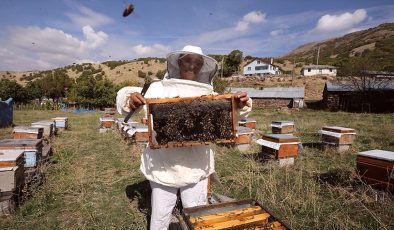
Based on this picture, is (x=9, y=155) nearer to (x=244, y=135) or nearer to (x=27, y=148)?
(x=27, y=148)

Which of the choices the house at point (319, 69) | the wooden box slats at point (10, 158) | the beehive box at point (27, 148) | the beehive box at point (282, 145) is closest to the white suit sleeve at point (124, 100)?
the wooden box slats at point (10, 158)

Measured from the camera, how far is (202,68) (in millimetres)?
3223

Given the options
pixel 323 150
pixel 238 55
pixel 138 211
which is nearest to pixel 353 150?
pixel 323 150

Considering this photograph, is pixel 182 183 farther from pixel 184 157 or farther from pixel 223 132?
pixel 223 132

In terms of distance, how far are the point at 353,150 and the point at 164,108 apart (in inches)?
355

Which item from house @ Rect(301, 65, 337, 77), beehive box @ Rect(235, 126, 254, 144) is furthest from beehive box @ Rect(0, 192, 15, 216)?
house @ Rect(301, 65, 337, 77)

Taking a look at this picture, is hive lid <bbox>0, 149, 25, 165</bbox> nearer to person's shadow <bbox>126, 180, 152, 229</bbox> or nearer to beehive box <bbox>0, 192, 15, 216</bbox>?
beehive box <bbox>0, 192, 15, 216</bbox>

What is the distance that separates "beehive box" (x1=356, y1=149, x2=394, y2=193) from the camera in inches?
182

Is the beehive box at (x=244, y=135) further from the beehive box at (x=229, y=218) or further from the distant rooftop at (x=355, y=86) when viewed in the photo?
the distant rooftop at (x=355, y=86)

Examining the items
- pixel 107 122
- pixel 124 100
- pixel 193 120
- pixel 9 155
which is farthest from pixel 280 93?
pixel 124 100

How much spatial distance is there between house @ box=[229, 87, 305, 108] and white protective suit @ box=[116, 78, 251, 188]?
33.0 meters

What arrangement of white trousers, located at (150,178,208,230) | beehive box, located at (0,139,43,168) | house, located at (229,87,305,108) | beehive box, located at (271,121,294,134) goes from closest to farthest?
1. white trousers, located at (150,178,208,230)
2. beehive box, located at (0,139,43,168)
3. beehive box, located at (271,121,294,134)
4. house, located at (229,87,305,108)

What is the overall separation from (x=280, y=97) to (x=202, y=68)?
1335 inches

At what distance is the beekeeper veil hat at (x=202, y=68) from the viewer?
9.83 ft
